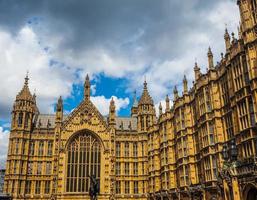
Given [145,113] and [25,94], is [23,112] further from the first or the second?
[145,113]

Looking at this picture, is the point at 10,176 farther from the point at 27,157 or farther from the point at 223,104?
the point at 223,104

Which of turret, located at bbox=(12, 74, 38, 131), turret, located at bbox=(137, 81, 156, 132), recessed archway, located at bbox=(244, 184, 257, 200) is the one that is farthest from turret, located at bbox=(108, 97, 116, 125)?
recessed archway, located at bbox=(244, 184, 257, 200)

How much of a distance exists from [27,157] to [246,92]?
158 ft

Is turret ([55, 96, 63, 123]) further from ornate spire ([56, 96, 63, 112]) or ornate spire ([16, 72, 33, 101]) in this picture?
ornate spire ([16, 72, 33, 101])

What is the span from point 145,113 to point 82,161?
738 inches

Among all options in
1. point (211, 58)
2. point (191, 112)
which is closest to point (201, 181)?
point (191, 112)

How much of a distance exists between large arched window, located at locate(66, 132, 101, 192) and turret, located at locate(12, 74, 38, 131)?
419 inches

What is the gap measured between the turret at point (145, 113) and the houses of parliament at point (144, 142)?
0.24 metres

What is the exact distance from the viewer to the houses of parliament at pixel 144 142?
4031 cm

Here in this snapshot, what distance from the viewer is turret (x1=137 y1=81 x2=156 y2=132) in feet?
239

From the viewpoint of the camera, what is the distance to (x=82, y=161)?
220 feet

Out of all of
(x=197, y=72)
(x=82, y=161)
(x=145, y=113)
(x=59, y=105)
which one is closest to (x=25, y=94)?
(x=59, y=105)

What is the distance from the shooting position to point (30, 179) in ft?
213

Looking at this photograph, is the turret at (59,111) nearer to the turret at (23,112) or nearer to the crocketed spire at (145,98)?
the turret at (23,112)
